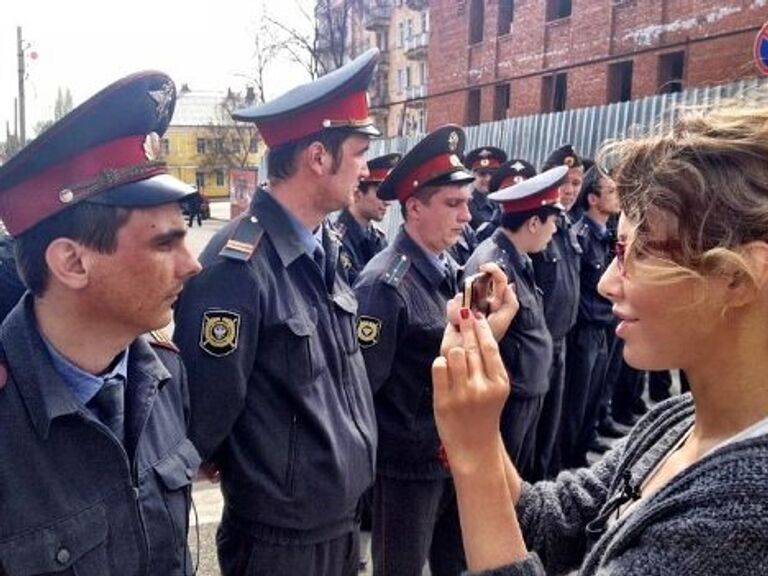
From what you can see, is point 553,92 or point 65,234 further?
point 553,92

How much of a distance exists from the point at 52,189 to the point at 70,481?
0.63 m

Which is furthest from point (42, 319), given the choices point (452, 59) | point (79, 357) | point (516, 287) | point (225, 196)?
point (225, 196)

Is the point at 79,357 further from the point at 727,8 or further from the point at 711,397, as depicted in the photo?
the point at 727,8

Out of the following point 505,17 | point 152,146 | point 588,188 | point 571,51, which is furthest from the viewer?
point 505,17

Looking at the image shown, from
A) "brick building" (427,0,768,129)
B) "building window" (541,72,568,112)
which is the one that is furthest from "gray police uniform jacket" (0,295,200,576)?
"building window" (541,72,568,112)

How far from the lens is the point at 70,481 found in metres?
1.44

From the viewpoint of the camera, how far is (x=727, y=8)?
16.1 meters

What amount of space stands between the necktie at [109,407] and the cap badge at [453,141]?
2558 millimetres

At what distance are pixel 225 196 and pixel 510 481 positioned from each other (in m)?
64.5

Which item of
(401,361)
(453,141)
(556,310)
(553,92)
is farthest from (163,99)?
(553,92)

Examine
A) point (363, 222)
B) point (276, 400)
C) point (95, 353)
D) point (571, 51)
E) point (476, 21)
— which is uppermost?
point (476, 21)

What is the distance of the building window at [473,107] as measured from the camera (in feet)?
82.8

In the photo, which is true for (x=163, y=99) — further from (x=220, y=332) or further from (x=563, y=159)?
(x=563, y=159)

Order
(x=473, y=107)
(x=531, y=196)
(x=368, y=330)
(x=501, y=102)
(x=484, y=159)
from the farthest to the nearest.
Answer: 1. (x=473, y=107)
2. (x=501, y=102)
3. (x=484, y=159)
4. (x=531, y=196)
5. (x=368, y=330)
